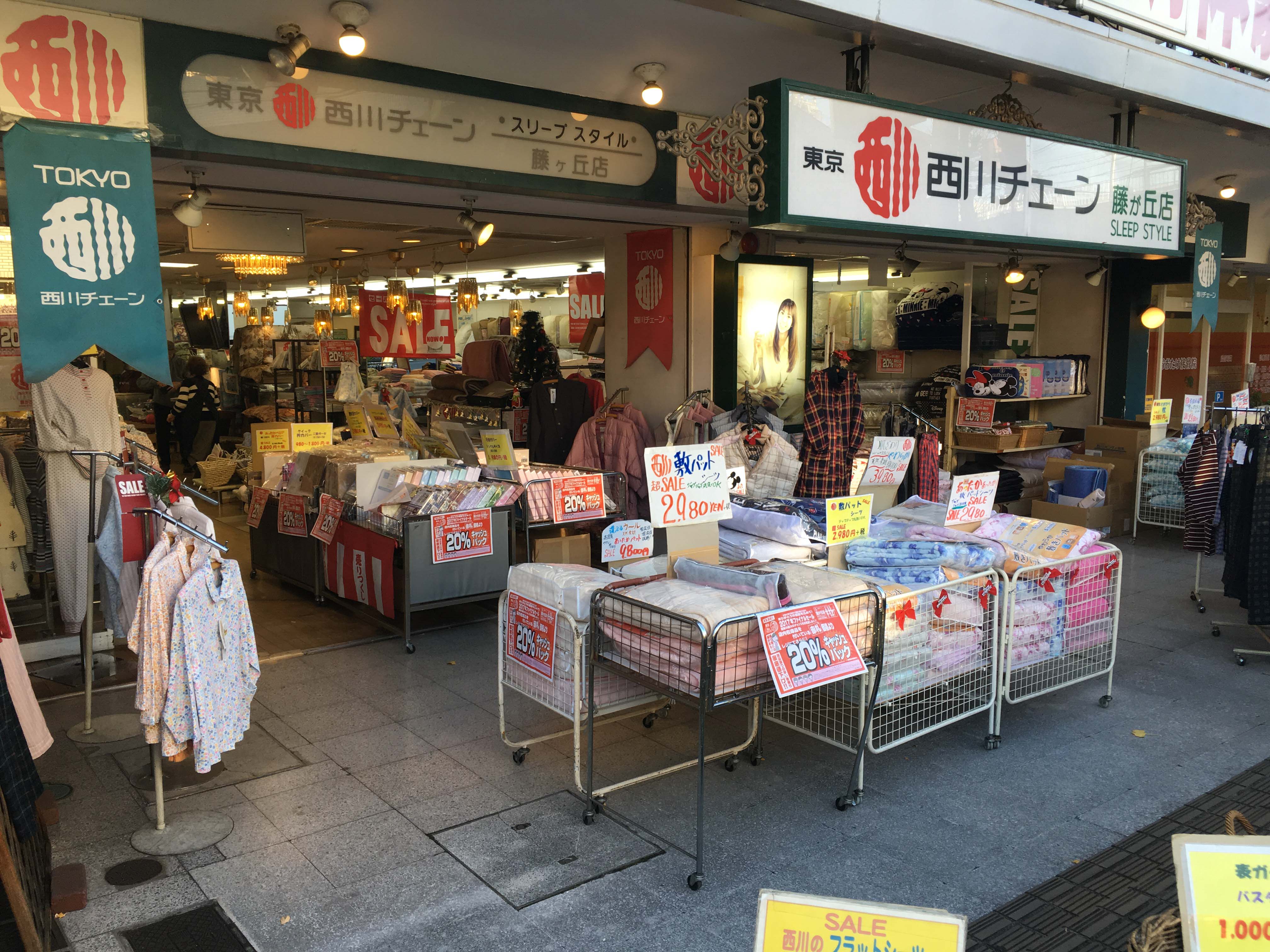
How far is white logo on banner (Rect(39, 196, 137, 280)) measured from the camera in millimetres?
4156

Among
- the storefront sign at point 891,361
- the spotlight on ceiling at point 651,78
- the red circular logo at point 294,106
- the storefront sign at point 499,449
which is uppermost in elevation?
the spotlight on ceiling at point 651,78

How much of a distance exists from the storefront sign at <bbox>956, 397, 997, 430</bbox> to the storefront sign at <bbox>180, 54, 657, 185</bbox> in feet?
16.7

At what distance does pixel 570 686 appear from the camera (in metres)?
3.80

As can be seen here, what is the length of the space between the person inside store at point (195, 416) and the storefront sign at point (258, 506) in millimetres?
5367

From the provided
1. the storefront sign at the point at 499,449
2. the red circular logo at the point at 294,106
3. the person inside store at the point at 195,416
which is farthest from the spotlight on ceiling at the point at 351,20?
the person inside store at the point at 195,416

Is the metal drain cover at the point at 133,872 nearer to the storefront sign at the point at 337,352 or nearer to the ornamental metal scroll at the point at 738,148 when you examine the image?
the ornamental metal scroll at the point at 738,148

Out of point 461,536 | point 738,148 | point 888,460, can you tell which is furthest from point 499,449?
point 738,148

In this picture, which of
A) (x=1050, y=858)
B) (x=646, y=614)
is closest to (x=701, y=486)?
(x=646, y=614)

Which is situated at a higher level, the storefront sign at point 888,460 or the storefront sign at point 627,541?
the storefront sign at point 888,460

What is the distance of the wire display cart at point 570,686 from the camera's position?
12.1 feet

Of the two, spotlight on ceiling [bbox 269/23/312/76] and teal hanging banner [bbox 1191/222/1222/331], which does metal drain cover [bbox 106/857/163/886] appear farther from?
teal hanging banner [bbox 1191/222/1222/331]

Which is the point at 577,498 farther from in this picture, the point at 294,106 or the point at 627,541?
the point at 294,106

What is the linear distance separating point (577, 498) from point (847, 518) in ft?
8.55

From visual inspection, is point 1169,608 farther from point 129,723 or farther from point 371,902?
point 129,723
